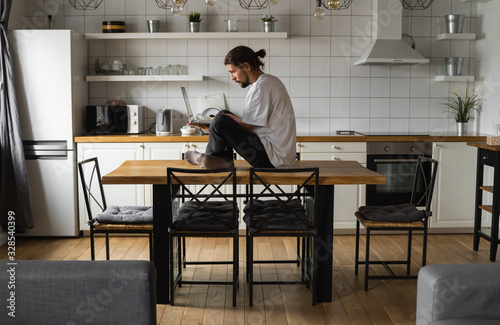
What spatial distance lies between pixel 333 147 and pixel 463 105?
57.4 inches

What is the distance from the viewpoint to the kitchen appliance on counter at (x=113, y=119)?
16.1 feet

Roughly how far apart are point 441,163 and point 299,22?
181 cm

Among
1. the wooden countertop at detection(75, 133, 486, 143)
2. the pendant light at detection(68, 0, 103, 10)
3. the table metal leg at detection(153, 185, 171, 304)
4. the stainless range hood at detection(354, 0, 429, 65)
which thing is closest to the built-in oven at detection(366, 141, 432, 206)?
the wooden countertop at detection(75, 133, 486, 143)

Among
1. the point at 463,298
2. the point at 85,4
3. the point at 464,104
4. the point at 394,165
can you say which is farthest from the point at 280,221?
the point at 85,4

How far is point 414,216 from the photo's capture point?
339 centimetres

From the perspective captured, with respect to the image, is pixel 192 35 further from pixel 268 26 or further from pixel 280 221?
pixel 280 221

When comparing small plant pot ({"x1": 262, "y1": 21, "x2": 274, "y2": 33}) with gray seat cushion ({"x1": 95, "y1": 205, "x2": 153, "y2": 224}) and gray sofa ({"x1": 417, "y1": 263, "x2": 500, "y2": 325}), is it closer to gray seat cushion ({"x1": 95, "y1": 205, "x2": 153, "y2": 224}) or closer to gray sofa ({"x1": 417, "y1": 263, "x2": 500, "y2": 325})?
gray seat cushion ({"x1": 95, "y1": 205, "x2": 153, "y2": 224})

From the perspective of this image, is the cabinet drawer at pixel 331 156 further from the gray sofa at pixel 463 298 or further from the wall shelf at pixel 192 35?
the gray sofa at pixel 463 298

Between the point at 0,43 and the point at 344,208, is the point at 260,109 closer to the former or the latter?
the point at 344,208

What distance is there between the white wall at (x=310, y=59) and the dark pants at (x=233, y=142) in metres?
2.07

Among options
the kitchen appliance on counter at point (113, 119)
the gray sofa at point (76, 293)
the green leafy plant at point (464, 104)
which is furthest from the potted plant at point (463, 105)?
the gray sofa at point (76, 293)

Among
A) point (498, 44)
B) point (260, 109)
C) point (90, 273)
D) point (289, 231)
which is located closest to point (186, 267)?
point (289, 231)

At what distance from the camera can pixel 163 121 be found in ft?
16.3

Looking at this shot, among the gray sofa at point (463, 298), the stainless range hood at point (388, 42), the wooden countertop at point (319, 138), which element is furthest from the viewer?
the stainless range hood at point (388, 42)
